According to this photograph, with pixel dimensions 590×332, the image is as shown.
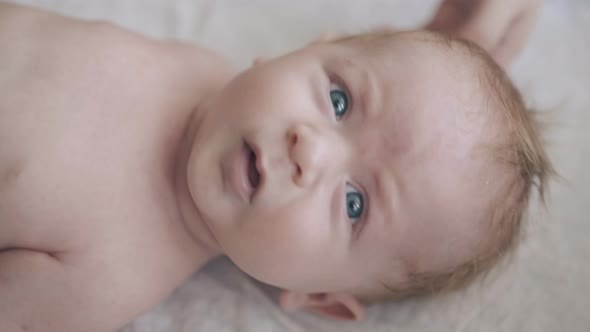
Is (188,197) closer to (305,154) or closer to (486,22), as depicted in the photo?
(305,154)

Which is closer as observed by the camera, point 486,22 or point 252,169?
point 252,169

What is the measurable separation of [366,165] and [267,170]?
164mm

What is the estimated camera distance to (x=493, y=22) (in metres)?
1.31

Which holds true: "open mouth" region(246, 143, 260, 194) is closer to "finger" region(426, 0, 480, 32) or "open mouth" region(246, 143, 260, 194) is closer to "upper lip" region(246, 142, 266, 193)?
"upper lip" region(246, 142, 266, 193)

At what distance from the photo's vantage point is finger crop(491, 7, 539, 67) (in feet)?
4.54

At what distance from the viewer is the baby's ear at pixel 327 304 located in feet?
3.77

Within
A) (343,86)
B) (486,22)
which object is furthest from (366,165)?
(486,22)

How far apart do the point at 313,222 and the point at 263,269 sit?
13cm

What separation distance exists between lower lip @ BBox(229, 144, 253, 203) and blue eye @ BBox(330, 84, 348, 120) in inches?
6.9

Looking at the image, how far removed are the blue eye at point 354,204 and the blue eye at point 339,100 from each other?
127mm

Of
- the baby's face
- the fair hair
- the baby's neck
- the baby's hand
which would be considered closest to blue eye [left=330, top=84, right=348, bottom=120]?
the baby's face

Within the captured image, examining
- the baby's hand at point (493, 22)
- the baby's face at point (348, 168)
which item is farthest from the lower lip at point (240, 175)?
the baby's hand at point (493, 22)

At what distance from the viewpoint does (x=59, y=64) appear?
1038 millimetres

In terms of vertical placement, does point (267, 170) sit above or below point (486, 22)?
below
